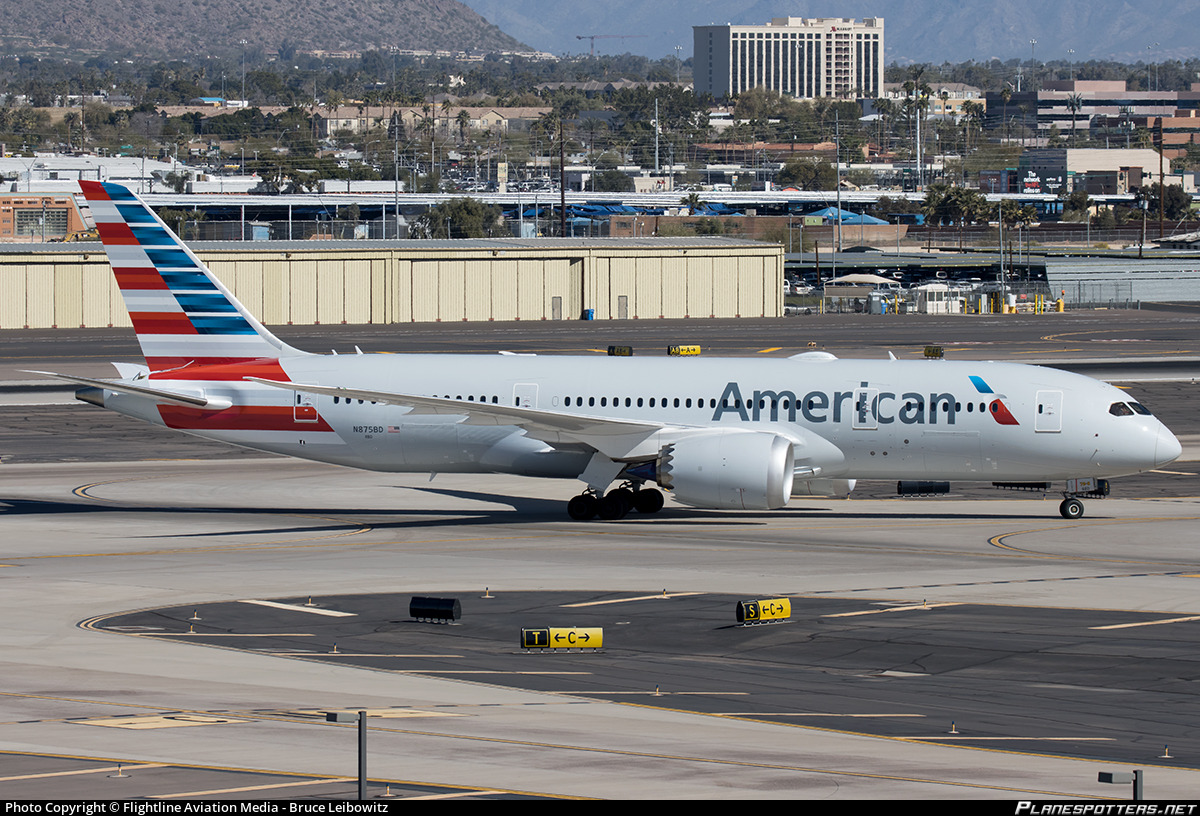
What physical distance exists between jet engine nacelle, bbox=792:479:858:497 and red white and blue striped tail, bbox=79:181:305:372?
1590 centimetres

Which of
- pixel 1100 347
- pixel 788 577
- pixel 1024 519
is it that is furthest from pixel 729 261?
pixel 788 577

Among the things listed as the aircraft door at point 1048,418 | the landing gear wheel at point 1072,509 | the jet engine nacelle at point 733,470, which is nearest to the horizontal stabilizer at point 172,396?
the jet engine nacelle at point 733,470

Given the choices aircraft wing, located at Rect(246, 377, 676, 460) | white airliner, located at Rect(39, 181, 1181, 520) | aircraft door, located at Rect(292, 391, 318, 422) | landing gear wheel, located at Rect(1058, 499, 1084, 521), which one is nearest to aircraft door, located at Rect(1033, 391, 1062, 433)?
white airliner, located at Rect(39, 181, 1181, 520)

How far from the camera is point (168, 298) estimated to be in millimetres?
44406

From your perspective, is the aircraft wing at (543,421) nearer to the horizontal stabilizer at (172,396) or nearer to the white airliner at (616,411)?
the white airliner at (616,411)

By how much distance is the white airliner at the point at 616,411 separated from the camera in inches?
1620

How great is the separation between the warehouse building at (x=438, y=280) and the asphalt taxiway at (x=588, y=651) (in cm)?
6537

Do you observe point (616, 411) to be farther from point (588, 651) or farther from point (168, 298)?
point (588, 651)

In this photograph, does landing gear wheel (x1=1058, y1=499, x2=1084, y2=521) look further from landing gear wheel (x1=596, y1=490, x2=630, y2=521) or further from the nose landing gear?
landing gear wheel (x1=596, y1=490, x2=630, y2=521)

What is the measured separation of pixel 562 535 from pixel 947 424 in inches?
425

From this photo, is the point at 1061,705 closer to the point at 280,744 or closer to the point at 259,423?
the point at 280,744

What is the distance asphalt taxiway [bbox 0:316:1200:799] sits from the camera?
1831 centimetres

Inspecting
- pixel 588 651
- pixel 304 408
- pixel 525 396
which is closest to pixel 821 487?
pixel 525 396

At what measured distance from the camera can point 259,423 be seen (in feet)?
144
